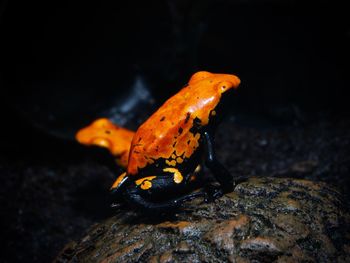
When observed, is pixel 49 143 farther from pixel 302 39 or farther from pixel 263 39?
pixel 302 39

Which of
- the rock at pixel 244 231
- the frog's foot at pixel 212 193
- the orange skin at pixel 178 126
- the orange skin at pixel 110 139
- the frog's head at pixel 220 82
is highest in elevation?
the orange skin at pixel 110 139

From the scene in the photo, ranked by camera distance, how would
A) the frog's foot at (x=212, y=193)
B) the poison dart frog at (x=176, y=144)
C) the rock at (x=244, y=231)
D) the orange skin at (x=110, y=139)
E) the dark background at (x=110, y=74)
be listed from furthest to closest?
1. the dark background at (x=110, y=74)
2. the orange skin at (x=110, y=139)
3. the poison dart frog at (x=176, y=144)
4. the frog's foot at (x=212, y=193)
5. the rock at (x=244, y=231)

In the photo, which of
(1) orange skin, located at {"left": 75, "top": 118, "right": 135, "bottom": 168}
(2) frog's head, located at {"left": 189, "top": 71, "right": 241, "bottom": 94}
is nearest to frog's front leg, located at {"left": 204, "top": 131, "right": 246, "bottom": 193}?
(2) frog's head, located at {"left": 189, "top": 71, "right": 241, "bottom": 94}

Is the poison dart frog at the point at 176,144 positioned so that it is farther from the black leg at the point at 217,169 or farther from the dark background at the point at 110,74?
the dark background at the point at 110,74

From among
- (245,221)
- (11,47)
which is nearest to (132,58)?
(11,47)

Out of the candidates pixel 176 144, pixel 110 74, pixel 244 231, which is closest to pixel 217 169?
pixel 176 144

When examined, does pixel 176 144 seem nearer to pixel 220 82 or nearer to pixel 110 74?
pixel 220 82

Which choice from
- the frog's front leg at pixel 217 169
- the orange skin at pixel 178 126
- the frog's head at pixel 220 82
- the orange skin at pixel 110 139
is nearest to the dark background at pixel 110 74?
the orange skin at pixel 110 139
